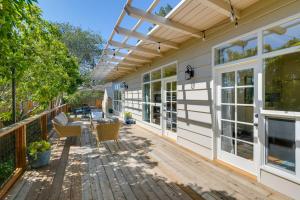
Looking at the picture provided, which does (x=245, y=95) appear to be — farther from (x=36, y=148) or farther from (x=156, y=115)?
(x=156, y=115)

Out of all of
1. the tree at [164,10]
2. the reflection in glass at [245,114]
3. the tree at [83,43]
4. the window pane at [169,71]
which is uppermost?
the tree at [83,43]

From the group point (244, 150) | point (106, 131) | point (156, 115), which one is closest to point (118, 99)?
point (156, 115)

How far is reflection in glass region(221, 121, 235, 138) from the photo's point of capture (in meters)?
3.58

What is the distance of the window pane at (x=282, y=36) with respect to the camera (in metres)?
2.52

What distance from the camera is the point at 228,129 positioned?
12.1 ft

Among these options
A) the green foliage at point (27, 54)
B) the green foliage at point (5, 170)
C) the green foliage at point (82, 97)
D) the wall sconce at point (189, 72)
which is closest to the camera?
the green foliage at point (27, 54)

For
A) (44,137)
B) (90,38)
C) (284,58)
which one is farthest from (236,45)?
(90,38)

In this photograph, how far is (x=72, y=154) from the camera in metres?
4.59

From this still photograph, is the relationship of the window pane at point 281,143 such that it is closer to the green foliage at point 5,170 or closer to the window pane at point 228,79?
the window pane at point 228,79

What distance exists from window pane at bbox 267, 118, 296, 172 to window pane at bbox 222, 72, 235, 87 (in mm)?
969

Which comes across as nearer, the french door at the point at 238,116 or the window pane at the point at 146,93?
the french door at the point at 238,116

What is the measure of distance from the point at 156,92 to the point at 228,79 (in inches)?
136

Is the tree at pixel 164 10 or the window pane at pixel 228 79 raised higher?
the tree at pixel 164 10

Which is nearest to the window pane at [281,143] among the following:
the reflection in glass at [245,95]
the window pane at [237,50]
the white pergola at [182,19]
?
the reflection in glass at [245,95]
